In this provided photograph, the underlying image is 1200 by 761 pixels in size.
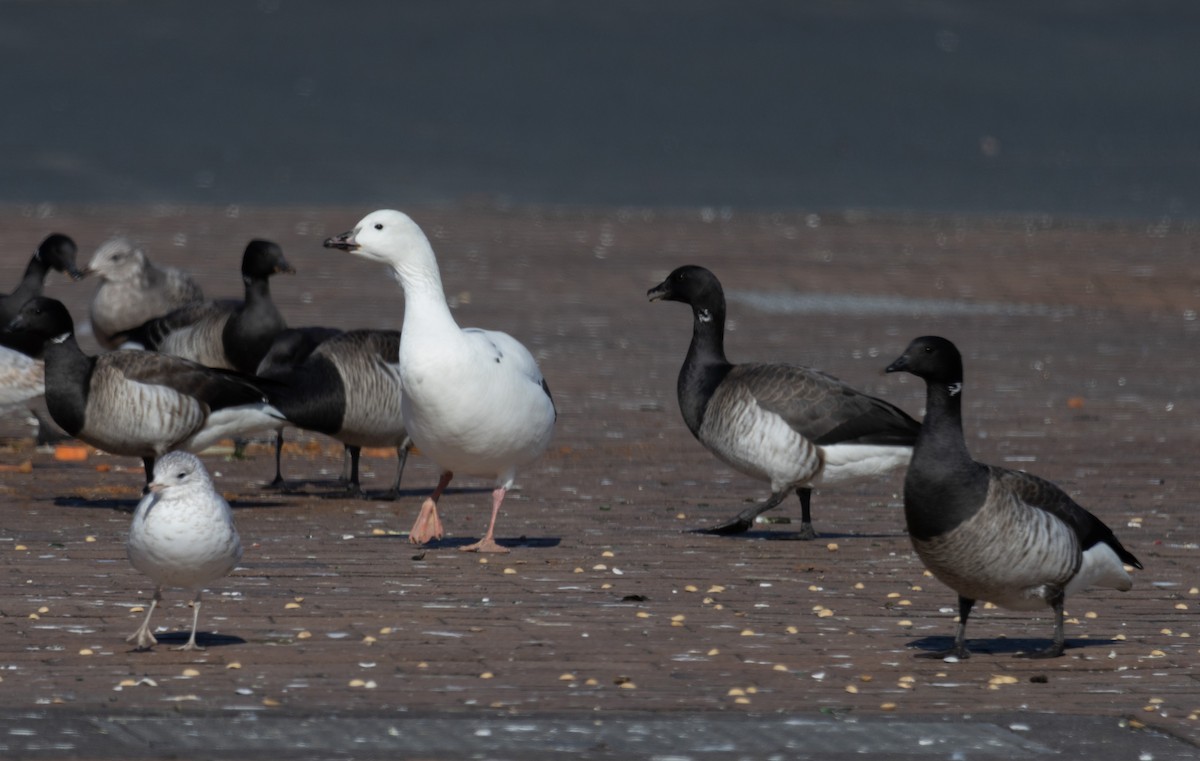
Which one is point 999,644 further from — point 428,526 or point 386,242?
point 386,242

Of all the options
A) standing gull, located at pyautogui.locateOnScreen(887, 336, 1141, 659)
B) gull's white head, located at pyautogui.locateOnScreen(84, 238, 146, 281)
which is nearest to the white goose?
standing gull, located at pyautogui.locateOnScreen(887, 336, 1141, 659)

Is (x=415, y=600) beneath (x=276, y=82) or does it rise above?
beneath

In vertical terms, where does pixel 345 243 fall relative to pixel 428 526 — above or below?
above

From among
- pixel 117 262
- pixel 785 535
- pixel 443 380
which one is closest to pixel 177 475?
pixel 443 380

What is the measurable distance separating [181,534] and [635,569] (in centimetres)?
316

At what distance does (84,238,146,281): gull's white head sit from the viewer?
1806 centimetres

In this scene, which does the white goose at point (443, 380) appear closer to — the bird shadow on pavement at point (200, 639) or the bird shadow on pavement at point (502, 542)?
the bird shadow on pavement at point (502, 542)

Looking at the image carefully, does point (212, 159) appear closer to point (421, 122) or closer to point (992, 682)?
point (421, 122)

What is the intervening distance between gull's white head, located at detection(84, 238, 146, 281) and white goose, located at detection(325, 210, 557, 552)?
7.99 meters

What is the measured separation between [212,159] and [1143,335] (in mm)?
37007

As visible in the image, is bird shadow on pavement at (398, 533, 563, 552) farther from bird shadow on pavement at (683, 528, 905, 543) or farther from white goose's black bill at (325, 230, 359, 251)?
white goose's black bill at (325, 230, 359, 251)

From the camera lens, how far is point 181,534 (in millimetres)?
7914

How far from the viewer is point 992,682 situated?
26.0 feet

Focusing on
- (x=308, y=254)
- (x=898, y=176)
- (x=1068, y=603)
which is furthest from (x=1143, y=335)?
(x=898, y=176)
